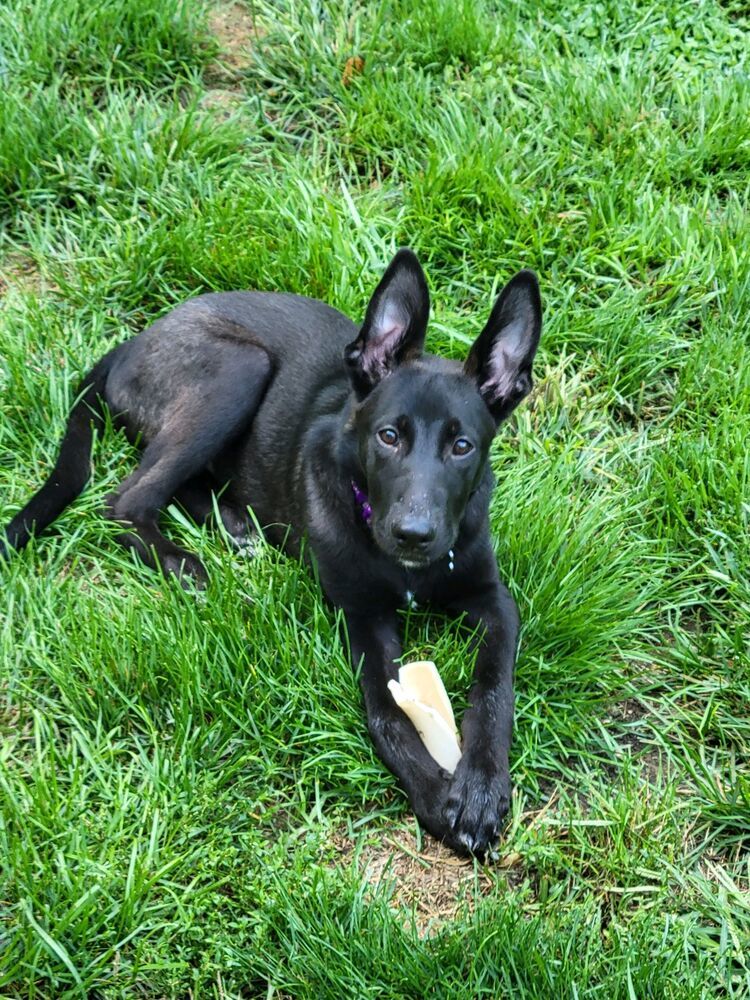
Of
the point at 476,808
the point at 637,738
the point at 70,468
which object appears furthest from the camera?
the point at 70,468

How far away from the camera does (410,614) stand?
3904 mm

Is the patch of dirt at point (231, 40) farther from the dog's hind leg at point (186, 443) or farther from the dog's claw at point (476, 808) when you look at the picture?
the dog's claw at point (476, 808)

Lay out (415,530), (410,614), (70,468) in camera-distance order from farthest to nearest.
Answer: (70,468)
(410,614)
(415,530)

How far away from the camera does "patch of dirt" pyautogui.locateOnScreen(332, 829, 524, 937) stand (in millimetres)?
3252

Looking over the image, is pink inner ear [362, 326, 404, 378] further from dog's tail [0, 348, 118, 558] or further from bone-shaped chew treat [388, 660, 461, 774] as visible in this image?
dog's tail [0, 348, 118, 558]

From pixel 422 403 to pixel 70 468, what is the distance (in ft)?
4.57

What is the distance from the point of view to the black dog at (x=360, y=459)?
11.6 ft

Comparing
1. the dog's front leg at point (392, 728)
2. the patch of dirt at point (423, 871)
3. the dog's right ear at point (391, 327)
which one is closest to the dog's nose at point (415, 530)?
the dog's front leg at point (392, 728)

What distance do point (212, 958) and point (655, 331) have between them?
9.96 feet

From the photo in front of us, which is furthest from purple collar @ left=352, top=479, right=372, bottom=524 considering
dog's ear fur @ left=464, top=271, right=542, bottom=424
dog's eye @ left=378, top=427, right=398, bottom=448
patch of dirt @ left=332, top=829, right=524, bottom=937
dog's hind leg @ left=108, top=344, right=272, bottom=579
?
patch of dirt @ left=332, top=829, right=524, bottom=937

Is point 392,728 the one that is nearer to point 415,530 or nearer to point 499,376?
point 415,530

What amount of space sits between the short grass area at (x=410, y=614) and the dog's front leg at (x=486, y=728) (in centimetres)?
9

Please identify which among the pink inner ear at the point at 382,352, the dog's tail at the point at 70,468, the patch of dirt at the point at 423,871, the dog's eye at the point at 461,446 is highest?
the pink inner ear at the point at 382,352

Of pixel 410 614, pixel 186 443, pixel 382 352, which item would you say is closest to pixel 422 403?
pixel 382 352
